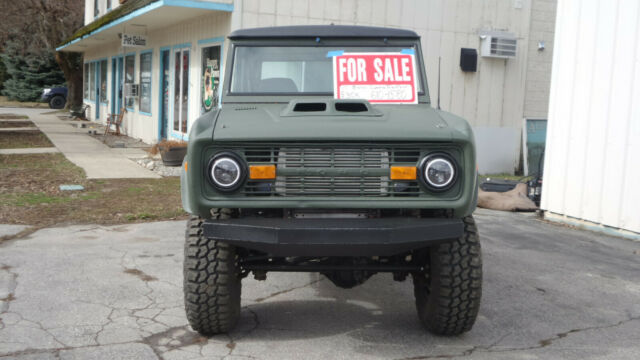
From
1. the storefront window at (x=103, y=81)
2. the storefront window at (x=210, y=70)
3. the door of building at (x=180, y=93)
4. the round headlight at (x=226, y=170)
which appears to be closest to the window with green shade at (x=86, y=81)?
the storefront window at (x=103, y=81)

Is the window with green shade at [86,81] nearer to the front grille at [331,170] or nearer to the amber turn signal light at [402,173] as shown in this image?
the front grille at [331,170]

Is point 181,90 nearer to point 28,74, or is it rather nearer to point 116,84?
point 116,84

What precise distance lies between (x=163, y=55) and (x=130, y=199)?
822cm

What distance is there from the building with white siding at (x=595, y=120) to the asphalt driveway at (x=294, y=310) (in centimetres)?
117

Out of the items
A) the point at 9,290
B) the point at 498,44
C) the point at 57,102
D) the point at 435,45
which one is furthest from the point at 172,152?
the point at 57,102

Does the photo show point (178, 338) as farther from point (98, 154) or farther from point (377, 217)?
point (98, 154)

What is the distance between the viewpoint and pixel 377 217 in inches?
161

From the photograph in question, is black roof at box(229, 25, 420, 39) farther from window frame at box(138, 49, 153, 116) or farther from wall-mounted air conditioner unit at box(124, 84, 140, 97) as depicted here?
wall-mounted air conditioner unit at box(124, 84, 140, 97)

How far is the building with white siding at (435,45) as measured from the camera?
1254 centimetres

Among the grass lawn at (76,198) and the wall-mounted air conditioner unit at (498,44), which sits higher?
the wall-mounted air conditioner unit at (498,44)

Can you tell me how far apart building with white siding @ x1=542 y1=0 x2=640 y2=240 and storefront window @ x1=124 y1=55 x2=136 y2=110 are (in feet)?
45.1

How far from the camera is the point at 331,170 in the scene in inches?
156

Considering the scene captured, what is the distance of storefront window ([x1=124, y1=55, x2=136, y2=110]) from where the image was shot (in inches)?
795

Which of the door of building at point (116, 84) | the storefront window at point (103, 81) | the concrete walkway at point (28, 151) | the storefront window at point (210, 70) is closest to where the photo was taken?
the storefront window at point (210, 70)
